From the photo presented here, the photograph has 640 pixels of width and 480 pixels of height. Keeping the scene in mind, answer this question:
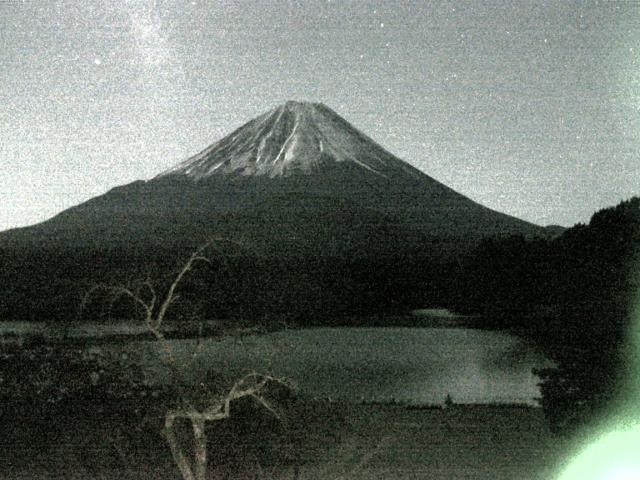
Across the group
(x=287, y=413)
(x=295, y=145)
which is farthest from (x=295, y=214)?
(x=287, y=413)

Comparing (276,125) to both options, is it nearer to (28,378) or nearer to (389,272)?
(389,272)

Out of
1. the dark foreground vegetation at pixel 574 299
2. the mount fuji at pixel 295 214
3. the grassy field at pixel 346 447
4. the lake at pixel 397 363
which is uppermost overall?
the mount fuji at pixel 295 214

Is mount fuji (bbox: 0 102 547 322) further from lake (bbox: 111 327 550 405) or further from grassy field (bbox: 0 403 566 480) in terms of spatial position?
grassy field (bbox: 0 403 566 480)

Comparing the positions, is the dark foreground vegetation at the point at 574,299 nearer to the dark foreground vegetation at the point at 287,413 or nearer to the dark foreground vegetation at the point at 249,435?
the dark foreground vegetation at the point at 287,413

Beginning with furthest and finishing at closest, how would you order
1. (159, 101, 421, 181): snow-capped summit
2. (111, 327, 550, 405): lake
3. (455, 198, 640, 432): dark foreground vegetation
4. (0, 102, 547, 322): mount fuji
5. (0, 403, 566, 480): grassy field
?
(159, 101, 421, 181): snow-capped summit, (0, 102, 547, 322): mount fuji, (111, 327, 550, 405): lake, (0, 403, 566, 480): grassy field, (455, 198, 640, 432): dark foreground vegetation

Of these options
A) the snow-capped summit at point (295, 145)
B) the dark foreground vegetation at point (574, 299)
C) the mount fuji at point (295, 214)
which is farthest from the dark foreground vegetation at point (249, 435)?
the snow-capped summit at point (295, 145)

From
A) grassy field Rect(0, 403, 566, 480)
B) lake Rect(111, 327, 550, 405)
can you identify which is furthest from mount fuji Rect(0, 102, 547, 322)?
grassy field Rect(0, 403, 566, 480)

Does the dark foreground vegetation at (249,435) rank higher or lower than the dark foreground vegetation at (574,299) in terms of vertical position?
lower
